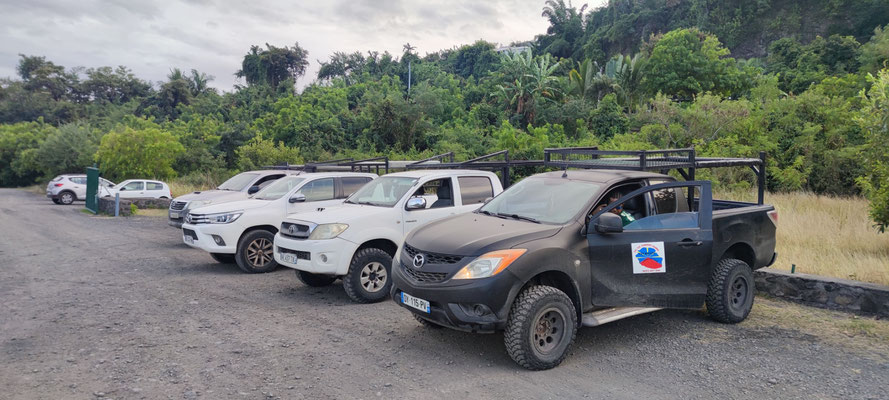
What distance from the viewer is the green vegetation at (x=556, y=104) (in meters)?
18.9

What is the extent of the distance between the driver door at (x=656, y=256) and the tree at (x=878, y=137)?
394cm

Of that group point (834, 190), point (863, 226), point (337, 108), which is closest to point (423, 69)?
point (337, 108)

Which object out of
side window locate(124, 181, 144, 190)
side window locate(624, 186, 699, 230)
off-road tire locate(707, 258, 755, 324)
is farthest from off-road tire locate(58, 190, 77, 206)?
off-road tire locate(707, 258, 755, 324)

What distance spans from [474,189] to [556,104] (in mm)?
31635

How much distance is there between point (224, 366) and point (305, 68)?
73.1m

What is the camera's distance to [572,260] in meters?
5.29

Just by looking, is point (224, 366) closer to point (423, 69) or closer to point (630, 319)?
point (630, 319)

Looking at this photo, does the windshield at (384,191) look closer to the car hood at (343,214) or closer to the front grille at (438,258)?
the car hood at (343,214)

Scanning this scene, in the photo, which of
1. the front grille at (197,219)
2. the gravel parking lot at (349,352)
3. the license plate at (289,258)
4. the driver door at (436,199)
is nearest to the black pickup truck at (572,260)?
the gravel parking lot at (349,352)

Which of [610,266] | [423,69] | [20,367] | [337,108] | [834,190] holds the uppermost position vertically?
[423,69]

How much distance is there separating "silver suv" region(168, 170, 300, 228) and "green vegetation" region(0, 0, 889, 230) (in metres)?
11.3

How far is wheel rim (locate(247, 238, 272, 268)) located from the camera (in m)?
9.72

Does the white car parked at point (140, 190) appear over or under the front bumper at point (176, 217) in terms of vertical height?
over

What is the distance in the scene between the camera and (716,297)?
20.8ft
